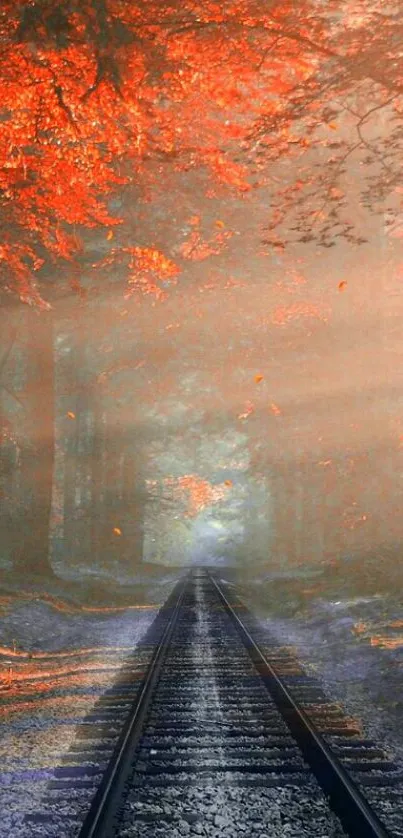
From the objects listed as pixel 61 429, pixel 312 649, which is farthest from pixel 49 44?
pixel 61 429

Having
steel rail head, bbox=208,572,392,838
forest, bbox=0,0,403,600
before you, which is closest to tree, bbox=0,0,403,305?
forest, bbox=0,0,403,600

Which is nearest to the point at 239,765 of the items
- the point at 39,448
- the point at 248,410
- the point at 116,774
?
the point at 116,774

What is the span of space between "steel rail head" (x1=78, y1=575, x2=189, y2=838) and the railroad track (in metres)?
0.01

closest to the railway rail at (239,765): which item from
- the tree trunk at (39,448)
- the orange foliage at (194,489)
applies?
the tree trunk at (39,448)

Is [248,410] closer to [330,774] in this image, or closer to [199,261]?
[199,261]

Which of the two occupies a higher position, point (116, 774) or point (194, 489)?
point (194, 489)

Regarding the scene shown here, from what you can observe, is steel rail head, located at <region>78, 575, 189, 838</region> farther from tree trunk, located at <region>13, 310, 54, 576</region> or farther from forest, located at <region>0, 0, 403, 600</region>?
tree trunk, located at <region>13, 310, 54, 576</region>

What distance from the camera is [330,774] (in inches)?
257

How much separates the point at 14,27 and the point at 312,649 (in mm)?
10588

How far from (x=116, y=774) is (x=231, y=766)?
1.01 m

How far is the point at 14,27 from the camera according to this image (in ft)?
30.2

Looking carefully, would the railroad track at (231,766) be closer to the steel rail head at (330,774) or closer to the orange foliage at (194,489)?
the steel rail head at (330,774)

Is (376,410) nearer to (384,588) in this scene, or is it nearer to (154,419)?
(384,588)

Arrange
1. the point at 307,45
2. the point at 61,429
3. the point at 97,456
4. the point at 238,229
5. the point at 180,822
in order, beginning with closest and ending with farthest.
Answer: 1. the point at 180,822
2. the point at 307,45
3. the point at 238,229
4. the point at 97,456
5. the point at 61,429
